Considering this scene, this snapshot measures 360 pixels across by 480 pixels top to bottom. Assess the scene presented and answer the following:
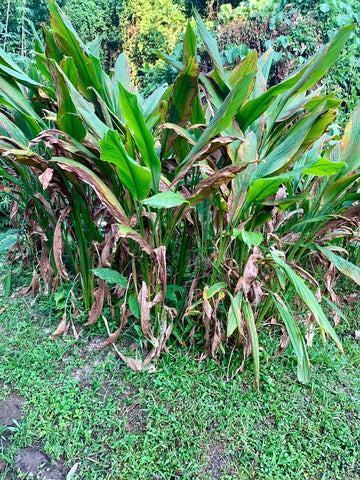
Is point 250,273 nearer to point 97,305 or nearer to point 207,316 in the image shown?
point 207,316

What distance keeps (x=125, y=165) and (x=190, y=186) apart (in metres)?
0.58

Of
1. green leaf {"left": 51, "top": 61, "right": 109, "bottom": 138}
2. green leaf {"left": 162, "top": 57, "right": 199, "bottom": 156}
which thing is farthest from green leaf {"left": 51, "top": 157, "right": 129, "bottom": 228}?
green leaf {"left": 162, "top": 57, "right": 199, "bottom": 156}

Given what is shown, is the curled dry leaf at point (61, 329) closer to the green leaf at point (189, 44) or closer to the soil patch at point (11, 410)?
the soil patch at point (11, 410)

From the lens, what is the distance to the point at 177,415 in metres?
1.35

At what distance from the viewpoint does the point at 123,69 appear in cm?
183

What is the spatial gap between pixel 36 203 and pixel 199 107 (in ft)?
2.84

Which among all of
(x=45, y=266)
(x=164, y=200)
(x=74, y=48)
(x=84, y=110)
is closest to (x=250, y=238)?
(x=164, y=200)

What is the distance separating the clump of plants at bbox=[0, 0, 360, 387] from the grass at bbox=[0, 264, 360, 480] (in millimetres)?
107

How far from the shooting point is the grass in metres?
1.22

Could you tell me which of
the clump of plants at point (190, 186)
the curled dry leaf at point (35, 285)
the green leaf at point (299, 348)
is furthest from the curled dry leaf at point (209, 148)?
the curled dry leaf at point (35, 285)

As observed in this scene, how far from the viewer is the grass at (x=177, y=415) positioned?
3.99ft

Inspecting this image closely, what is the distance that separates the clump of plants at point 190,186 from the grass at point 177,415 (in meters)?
0.11

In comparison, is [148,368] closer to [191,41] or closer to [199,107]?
[199,107]

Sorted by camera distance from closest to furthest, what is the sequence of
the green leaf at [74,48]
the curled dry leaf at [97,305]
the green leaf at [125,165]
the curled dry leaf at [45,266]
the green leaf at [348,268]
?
the green leaf at [125,165] < the green leaf at [74,48] < the green leaf at [348,268] < the curled dry leaf at [97,305] < the curled dry leaf at [45,266]
